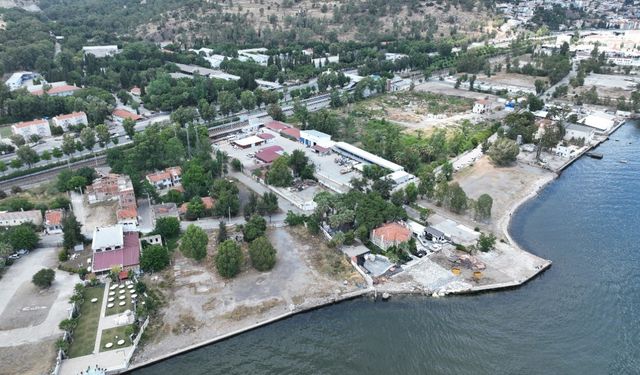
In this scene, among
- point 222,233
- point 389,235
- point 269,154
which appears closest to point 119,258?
point 222,233

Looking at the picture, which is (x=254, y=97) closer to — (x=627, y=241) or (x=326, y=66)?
(x=326, y=66)

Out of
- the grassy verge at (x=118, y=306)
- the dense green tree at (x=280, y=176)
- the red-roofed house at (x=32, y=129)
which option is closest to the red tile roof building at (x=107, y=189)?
the dense green tree at (x=280, y=176)

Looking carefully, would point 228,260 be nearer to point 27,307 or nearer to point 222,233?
point 222,233

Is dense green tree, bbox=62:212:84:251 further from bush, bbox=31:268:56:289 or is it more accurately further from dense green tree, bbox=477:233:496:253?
dense green tree, bbox=477:233:496:253

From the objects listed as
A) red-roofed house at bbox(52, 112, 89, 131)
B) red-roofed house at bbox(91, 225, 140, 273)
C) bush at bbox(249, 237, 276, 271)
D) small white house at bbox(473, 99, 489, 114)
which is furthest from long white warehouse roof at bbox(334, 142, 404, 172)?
red-roofed house at bbox(52, 112, 89, 131)

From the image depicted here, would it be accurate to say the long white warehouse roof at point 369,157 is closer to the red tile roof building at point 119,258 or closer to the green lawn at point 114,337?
the red tile roof building at point 119,258

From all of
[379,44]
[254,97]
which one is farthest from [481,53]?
[254,97]
